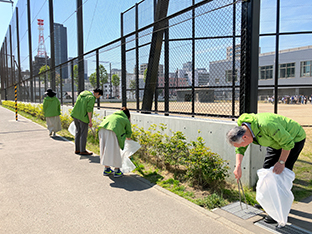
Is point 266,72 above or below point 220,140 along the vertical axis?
above

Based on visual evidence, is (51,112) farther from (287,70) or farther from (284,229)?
(287,70)

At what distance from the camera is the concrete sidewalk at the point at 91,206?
3.04 metres

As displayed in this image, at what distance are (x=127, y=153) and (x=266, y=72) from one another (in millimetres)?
49243

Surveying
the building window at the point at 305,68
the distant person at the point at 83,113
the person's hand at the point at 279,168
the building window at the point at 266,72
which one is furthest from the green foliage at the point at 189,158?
the building window at the point at 305,68

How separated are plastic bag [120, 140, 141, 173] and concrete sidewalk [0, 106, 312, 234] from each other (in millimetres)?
188

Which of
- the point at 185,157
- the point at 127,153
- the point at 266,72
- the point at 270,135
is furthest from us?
the point at 266,72

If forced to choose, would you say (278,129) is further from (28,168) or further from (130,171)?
(28,168)

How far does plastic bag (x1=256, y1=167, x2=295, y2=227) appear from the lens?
2869mm

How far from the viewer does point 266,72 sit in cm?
4834

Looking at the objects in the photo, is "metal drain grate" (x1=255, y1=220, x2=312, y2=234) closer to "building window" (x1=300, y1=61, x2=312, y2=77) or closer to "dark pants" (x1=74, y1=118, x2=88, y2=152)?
"dark pants" (x1=74, y1=118, x2=88, y2=152)

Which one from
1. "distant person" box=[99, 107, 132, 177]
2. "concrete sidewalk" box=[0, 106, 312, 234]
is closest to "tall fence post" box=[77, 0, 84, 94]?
"concrete sidewalk" box=[0, 106, 312, 234]

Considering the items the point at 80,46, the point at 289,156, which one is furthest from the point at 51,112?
the point at 289,156

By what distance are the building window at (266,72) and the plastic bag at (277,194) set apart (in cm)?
4954

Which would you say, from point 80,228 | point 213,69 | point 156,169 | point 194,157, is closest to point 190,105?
point 213,69
